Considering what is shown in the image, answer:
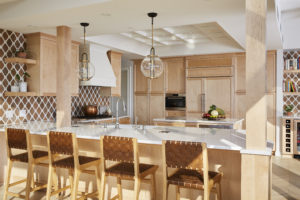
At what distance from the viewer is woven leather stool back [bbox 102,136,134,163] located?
96.9 inches

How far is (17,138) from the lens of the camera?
3.07 meters

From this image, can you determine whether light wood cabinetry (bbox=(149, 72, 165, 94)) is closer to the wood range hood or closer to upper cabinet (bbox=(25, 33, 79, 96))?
the wood range hood

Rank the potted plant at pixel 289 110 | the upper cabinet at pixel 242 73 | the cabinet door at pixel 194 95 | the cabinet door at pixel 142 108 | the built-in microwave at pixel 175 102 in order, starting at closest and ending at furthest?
the potted plant at pixel 289 110, the upper cabinet at pixel 242 73, the cabinet door at pixel 194 95, the built-in microwave at pixel 175 102, the cabinet door at pixel 142 108

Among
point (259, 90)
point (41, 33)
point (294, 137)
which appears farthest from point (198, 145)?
point (294, 137)

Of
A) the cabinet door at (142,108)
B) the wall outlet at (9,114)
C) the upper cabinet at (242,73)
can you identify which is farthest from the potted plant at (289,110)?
the wall outlet at (9,114)

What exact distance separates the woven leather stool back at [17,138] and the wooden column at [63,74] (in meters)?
0.87

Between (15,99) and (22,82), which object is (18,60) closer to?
(22,82)

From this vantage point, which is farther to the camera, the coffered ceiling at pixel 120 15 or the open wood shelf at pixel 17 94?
the open wood shelf at pixel 17 94

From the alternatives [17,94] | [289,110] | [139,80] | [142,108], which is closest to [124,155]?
[17,94]

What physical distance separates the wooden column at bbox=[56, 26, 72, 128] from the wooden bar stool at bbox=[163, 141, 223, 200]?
7.05ft

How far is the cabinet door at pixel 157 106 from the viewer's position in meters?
7.35

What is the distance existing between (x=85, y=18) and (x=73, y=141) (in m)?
1.69

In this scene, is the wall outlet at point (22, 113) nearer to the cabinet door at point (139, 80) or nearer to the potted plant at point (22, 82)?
the potted plant at point (22, 82)

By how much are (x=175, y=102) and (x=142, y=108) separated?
39.2 inches
